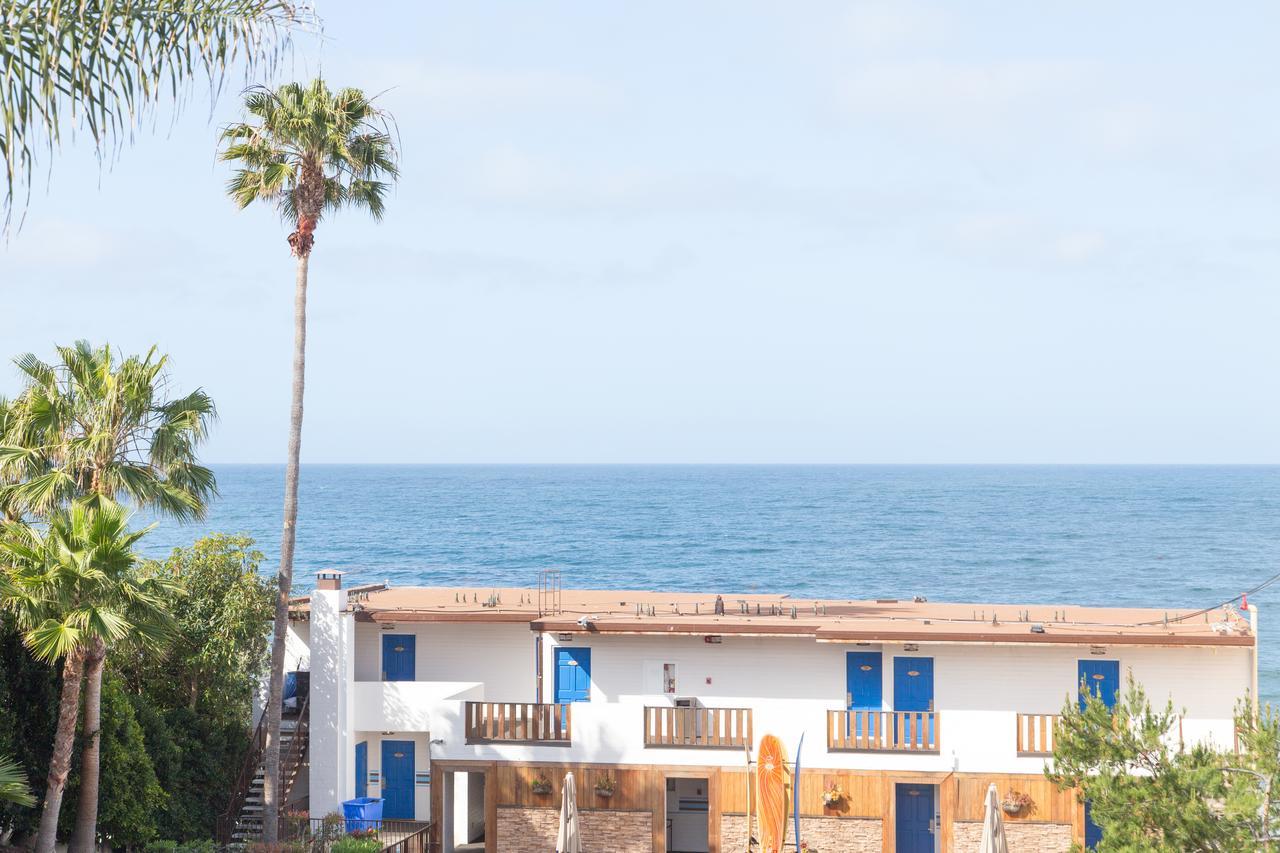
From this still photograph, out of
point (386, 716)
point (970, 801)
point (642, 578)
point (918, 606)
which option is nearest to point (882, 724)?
point (970, 801)

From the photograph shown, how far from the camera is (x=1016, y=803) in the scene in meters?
24.8

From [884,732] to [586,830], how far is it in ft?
18.2

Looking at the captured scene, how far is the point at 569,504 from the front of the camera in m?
166

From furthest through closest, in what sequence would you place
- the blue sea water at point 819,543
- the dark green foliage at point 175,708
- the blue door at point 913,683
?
the blue sea water at point 819,543 → the blue door at point 913,683 → the dark green foliage at point 175,708

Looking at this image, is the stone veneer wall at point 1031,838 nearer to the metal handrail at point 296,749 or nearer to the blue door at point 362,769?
the blue door at point 362,769

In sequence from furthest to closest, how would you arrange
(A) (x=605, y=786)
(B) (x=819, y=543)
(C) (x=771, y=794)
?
(B) (x=819, y=543) → (A) (x=605, y=786) → (C) (x=771, y=794)

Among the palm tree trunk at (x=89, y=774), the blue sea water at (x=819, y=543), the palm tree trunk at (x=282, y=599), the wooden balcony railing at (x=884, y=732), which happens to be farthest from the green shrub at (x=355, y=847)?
the blue sea water at (x=819, y=543)

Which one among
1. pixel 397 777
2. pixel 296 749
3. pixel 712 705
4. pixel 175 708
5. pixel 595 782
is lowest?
pixel 397 777

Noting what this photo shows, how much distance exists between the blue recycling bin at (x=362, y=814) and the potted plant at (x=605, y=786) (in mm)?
4019

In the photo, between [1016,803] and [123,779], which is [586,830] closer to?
[1016,803]

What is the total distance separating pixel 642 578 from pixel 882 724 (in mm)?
71851

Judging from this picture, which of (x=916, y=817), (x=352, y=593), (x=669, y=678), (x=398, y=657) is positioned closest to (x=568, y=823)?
(x=669, y=678)

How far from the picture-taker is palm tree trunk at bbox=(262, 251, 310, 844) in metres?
25.2

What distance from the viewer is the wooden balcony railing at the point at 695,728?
84.0 ft
